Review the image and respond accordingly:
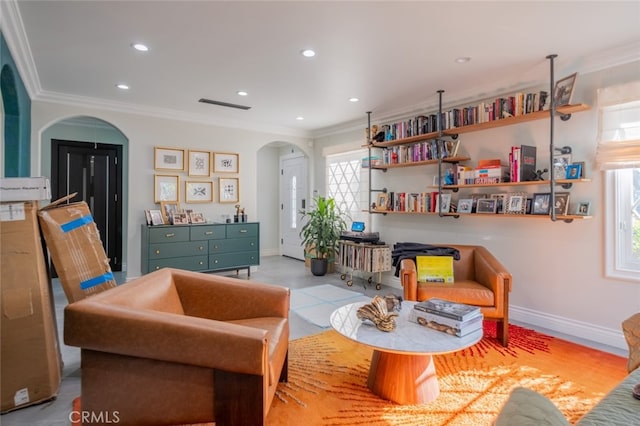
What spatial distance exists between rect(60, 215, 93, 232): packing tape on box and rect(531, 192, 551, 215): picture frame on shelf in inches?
140

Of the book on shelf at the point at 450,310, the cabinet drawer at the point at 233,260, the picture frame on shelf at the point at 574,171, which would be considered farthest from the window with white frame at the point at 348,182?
the book on shelf at the point at 450,310

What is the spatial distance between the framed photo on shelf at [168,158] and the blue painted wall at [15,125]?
1.35 m

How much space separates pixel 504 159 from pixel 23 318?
400 cm

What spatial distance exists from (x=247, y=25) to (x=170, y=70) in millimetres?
1207

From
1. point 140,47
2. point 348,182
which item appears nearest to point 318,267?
point 348,182

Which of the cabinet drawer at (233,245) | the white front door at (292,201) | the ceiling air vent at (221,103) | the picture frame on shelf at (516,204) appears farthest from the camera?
the white front door at (292,201)

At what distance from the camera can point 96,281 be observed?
95.9 inches

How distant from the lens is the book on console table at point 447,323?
189cm

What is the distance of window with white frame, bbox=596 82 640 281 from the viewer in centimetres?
268

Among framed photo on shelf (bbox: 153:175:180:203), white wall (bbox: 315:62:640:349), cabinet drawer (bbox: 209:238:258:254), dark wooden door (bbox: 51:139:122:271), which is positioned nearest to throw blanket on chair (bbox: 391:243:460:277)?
white wall (bbox: 315:62:640:349)

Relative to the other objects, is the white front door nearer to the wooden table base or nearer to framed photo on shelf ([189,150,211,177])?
framed photo on shelf ([189,150,211,177])

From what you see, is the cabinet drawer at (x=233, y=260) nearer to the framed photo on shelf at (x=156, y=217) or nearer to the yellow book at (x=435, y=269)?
the framed photo on shelf at (x=156, y=217)

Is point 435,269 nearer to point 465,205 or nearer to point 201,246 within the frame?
point 465,205

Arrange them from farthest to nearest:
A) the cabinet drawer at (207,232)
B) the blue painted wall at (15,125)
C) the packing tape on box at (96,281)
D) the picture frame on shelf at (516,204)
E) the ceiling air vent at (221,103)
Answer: the cabinet drawer at (207,232), the ceiling air vent at (221,103), the picture frame on shelf at (516,204), the blue painted wall at (15,125), the packing tape on box at (96,281)
